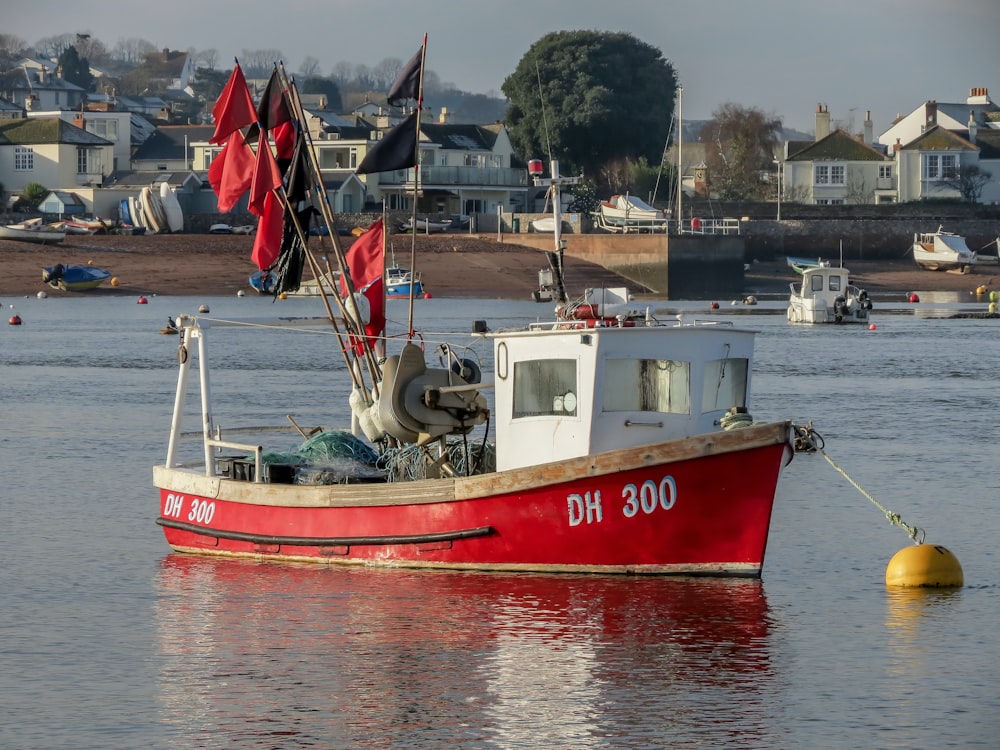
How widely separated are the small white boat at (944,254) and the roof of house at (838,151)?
65.4 ft

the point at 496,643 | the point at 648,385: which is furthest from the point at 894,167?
the point at 496,643

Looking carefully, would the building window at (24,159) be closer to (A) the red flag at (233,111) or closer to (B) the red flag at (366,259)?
(A) the red flag at (233,111)

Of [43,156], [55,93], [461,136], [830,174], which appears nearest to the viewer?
[43,156]

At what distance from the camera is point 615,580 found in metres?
16.8

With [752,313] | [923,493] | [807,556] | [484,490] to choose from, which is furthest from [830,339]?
[484,490]

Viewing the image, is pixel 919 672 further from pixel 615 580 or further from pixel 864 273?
pixel 864 273

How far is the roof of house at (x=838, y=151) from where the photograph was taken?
122 metres

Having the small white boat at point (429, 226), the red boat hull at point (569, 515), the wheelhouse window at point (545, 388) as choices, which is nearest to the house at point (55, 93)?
the small white boat at point (429, 226)

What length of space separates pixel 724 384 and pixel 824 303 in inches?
2145

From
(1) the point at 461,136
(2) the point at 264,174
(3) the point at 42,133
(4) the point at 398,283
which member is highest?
(1) the point at 461,136

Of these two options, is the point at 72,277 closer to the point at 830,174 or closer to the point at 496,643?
the point at 830,174

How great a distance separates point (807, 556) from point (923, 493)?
215 inches

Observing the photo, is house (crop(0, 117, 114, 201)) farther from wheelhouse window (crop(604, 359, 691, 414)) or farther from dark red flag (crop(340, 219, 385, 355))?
wheelhouse window (crop(604, 359, 691, 414))

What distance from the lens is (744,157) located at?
12825cm
